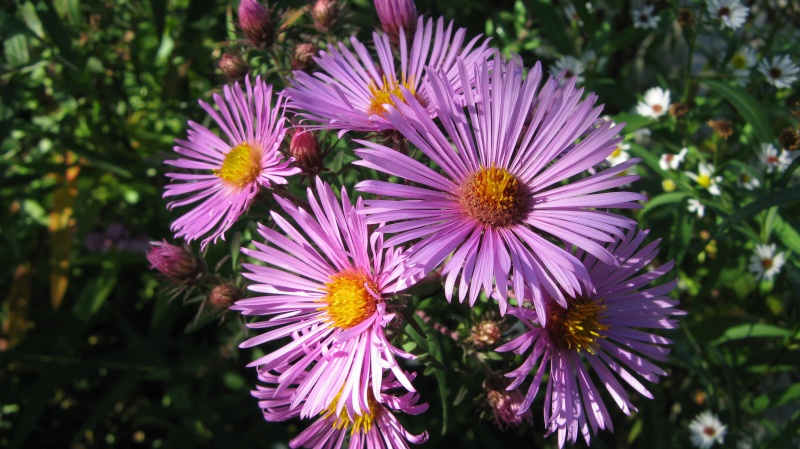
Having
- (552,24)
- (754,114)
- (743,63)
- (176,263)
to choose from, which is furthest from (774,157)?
(176,263)

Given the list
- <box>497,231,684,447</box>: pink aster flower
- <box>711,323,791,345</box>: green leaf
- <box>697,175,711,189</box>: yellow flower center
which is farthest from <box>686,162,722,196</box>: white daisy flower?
<box>497,231,684,447</box>: pink aster flower

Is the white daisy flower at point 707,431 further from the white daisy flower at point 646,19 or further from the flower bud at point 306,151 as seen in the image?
the flower bud at point 306,151

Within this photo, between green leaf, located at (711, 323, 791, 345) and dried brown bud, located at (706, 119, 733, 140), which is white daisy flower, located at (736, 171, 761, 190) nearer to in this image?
dried brown bud, located at (706, 119, 733, 140)

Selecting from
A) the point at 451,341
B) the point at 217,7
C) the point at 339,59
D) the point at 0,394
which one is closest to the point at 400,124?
the point at 339,59

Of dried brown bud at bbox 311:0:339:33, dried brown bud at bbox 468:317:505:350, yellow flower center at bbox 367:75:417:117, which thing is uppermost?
dried brown bud at bbox 311:0:339:33

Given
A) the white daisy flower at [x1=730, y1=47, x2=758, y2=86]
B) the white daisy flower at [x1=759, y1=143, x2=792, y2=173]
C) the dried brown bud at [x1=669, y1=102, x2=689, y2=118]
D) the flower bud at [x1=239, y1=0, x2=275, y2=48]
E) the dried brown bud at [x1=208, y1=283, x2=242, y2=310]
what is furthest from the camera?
the white daisy flower at [x1=730, y1=47, x2=758, y2=86]

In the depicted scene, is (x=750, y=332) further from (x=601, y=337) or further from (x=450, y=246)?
(x=450, y=246)
